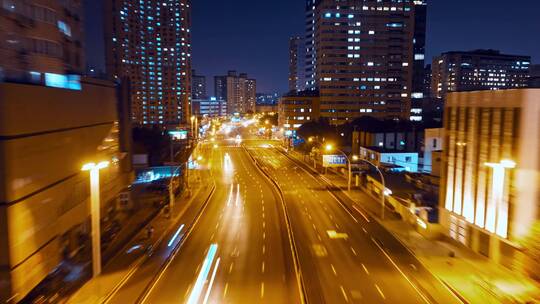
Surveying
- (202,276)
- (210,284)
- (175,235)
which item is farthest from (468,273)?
(175,235)

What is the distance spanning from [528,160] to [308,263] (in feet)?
44.1

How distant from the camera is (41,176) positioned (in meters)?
21.7

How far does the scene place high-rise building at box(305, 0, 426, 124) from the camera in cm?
13138

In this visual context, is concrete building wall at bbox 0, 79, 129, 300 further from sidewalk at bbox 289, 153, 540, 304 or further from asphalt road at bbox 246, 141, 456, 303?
sidewalk at bbox 289, 153, 540, 304

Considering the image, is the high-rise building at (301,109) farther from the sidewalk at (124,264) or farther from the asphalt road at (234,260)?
the sidewalk at (124,264)

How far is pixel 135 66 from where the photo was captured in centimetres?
15550

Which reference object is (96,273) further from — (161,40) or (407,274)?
(161,40)

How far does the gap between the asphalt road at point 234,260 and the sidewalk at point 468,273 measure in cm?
814

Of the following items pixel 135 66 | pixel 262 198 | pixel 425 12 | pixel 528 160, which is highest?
pixel 425 12

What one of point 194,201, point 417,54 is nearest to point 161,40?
point 417,54

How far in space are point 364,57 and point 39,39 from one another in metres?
114

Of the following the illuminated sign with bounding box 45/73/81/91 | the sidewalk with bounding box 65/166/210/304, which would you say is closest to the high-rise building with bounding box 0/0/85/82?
the illuminated sign with bounding box 45/73/81/91

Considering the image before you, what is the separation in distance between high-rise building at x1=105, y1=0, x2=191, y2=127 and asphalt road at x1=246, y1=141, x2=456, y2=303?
118933mm

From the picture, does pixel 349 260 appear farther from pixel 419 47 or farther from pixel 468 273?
pixel 419 47
